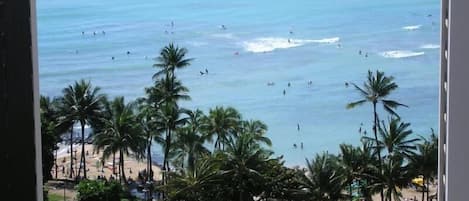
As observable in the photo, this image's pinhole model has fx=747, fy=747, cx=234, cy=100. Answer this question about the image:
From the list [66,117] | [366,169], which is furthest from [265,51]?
[66,117]

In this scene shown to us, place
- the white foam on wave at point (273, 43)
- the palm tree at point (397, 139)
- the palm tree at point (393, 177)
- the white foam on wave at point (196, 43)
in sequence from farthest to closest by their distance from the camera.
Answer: the white foam on wave at point (273, 43)
the white foam on wave at point (196, 43)
the palm tree at point (397, 139)
the palm tree at point (393, 177)

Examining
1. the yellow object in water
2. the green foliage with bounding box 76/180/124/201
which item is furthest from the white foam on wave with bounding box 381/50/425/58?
the green foliage with bounding box 76/180/124/201

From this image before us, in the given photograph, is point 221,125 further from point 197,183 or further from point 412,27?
point 412,27

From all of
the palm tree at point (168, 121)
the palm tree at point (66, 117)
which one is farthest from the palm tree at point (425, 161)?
the palm tree at point (66, 117)

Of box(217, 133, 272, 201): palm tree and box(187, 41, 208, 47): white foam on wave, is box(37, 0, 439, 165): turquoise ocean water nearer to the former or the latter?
box(187, 41, 208, 47): white foam on wave

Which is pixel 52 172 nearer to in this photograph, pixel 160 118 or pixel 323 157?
pixel 160 118

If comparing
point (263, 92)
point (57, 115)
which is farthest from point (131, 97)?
point (263, 92)

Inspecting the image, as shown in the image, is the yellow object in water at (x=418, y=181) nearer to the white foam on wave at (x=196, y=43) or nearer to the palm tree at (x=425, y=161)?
the palm tree at (x=425, y=161)
